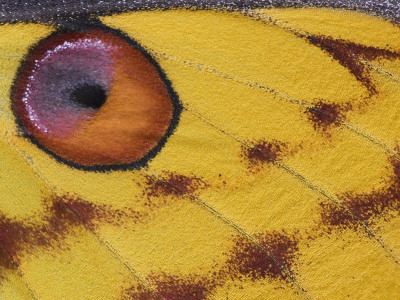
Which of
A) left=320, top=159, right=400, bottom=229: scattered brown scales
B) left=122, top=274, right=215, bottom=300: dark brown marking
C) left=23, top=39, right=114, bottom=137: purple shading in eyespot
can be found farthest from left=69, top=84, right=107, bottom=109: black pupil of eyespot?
left=320, top=159, right=400, bottom=229: scattered brown scales

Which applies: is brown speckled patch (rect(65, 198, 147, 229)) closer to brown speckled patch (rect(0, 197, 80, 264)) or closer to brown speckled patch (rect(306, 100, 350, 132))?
brown speckled patch (rect(0, 197, 80, 264))

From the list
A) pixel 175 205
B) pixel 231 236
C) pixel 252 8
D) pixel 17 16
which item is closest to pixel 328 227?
pixel 231 236

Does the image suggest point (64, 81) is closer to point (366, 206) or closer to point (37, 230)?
point (37, 230)

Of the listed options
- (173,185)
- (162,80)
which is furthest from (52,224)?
(162,80)

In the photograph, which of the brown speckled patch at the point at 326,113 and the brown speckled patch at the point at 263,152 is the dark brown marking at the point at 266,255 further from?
the brown speckled patch at the point at 326,113

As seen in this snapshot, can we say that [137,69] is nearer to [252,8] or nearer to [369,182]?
[252,8]
